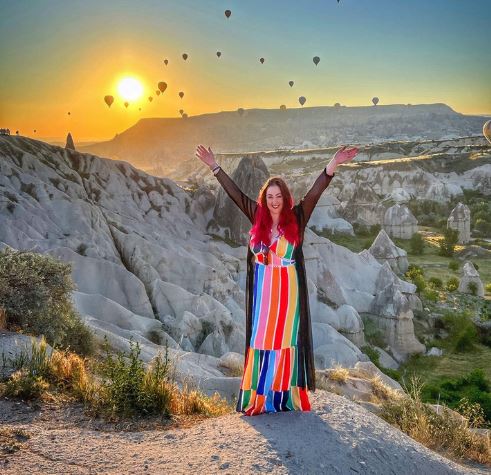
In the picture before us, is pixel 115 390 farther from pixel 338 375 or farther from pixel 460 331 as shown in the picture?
pixel 460 331

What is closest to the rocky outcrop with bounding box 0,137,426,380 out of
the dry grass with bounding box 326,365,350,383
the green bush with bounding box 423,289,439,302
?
the dry grass with bounding box 326,365,350,383

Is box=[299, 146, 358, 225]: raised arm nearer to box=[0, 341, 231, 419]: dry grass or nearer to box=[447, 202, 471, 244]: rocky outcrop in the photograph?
box=[0, 341, 231, 419]: dry grass

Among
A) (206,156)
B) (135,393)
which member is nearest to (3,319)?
(135,393)

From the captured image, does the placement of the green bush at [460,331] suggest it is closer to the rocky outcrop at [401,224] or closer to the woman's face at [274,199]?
the woman's face at [274,199]

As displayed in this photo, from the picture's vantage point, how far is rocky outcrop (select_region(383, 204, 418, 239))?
4947 centimetres

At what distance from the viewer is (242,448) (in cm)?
392

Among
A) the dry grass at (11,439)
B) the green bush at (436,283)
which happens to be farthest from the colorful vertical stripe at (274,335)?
the green bush at (436,283)

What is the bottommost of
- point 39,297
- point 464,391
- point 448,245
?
point 464,391

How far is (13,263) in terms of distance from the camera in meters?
8.05

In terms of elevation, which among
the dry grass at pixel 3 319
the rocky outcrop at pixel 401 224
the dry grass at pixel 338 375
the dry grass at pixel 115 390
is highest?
the rocky outcrop at pixel 401 224

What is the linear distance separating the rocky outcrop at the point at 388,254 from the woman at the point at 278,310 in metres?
31.2

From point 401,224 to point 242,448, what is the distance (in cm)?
4798

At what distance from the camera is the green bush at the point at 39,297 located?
307 inches

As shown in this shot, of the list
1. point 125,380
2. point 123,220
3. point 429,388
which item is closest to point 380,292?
point 429,388
